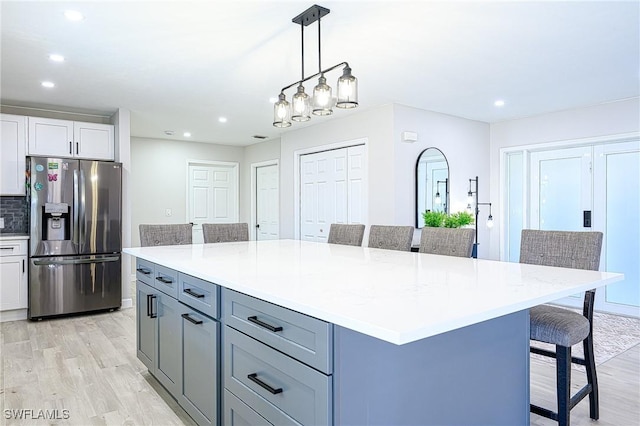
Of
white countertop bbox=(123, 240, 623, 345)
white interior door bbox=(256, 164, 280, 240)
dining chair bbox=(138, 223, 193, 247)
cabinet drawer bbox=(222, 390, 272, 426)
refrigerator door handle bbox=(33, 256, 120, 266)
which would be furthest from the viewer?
white interior door bbox=(256, 164, 280, 240)

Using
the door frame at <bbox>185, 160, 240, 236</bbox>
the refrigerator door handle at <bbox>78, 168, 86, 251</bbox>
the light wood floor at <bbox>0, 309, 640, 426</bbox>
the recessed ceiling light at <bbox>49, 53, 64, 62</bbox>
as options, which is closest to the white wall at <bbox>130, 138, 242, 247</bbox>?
the door frame at <bbox>185, 160, 240, 236</bbox>

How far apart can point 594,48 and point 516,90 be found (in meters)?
1.10

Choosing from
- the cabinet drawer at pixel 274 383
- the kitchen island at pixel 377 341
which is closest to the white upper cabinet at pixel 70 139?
the kitchen island at pixel 377 341

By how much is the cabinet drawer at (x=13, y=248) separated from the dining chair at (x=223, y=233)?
2.08 metres

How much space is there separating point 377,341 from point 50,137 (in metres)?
4.84

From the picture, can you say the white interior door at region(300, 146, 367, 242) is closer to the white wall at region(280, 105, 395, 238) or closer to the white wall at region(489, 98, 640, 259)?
the white wall at region(280, 105, 395, 238)

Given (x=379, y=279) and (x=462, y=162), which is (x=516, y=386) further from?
(x=462, y=162)

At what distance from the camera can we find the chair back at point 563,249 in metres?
2.18

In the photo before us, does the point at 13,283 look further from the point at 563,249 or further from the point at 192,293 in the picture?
the point at 563,249

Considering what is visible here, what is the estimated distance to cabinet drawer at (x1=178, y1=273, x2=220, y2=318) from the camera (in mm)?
1858

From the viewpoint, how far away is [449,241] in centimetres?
283

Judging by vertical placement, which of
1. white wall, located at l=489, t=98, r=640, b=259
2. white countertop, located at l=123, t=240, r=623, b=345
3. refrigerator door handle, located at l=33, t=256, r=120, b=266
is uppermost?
white wall, located at l=489, t=98, r=640, b=259

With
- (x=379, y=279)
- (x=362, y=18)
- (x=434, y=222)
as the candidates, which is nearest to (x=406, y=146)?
(x=434, y=222)

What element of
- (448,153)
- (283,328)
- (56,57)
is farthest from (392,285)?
(448,153)
